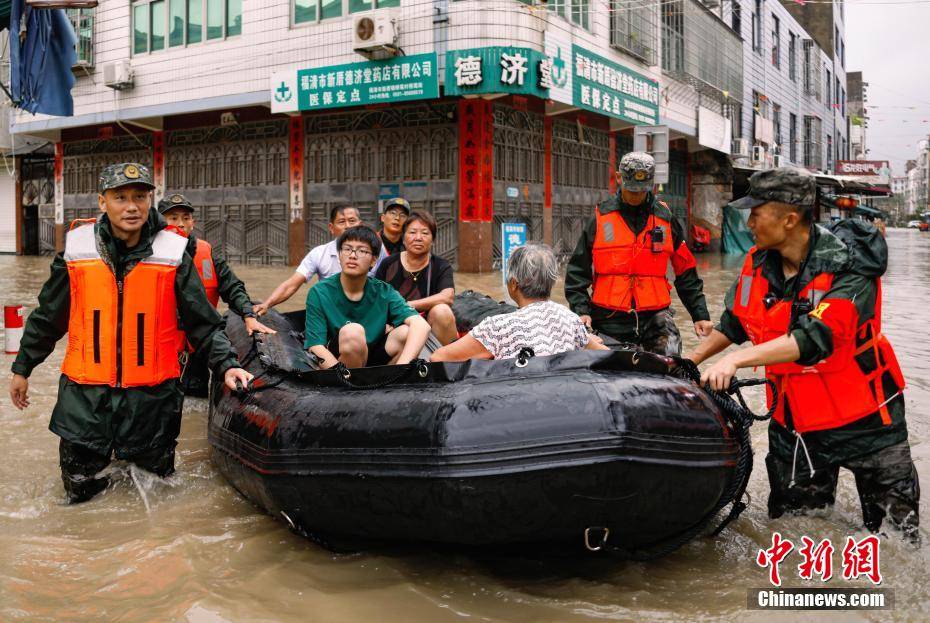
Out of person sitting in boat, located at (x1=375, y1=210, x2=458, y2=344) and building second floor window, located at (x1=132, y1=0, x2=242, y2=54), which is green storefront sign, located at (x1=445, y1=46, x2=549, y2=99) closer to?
building second floor window, located at (x1=132, y1=0, x2=242, y2=54)

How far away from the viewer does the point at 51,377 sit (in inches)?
268

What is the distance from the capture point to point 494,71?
13125 millimetres

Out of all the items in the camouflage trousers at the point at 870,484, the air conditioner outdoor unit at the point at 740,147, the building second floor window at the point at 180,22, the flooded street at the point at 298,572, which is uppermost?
the building second floor window at the point at 180,22

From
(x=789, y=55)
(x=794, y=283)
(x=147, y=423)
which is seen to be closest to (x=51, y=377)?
(x=147, y=423)

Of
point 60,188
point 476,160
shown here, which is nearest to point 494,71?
point 476,160

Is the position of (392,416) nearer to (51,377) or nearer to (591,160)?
(51,377)

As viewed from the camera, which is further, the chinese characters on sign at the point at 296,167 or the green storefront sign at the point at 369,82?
the chinese characters on sign at the point at 296,167

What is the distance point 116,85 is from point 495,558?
17289 millimetres

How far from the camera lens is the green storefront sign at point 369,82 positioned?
1354cm

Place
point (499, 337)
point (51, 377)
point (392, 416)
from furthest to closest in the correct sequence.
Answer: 1. point (51, 377)
2. point (499, 337)
3. point (392, 416)

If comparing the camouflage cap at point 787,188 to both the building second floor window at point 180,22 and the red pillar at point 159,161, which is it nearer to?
the building second floor window at point 180,22

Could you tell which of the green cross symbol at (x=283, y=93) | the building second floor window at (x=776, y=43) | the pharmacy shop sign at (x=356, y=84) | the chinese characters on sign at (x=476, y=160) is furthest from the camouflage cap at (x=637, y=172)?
the building second floor window at (x=776, y=43)

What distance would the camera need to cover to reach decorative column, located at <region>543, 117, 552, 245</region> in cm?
1609

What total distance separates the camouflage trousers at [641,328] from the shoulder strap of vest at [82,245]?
107 inches
